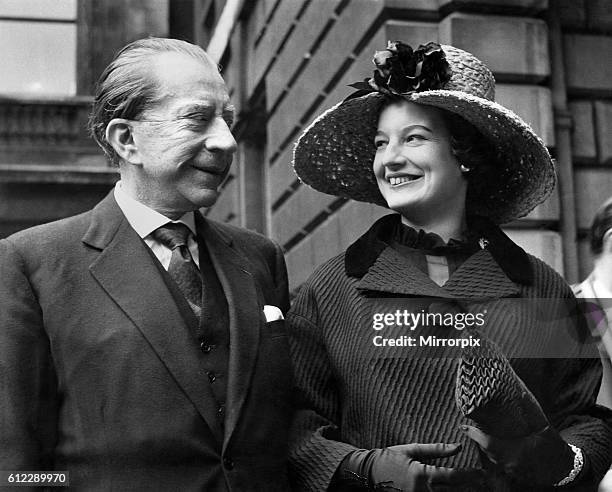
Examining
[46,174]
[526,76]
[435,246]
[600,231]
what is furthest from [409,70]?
[46,174]

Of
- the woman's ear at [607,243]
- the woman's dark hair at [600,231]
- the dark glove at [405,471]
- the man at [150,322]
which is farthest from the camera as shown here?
the woman's dark hair at [600,231]

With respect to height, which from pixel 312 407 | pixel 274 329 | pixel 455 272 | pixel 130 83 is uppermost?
pixel 130 83

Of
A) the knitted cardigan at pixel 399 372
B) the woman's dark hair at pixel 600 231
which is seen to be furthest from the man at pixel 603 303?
the knitted cardigan at pixel 399 372

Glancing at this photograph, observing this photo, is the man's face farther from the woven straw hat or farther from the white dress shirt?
the woven straw hat

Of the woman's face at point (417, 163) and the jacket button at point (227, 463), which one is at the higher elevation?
the woman's face at point (417, 163)

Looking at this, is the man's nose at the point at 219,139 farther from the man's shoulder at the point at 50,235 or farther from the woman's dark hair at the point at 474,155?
the woman's dark hair at the point at 474,155

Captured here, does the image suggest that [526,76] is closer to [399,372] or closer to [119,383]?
[399,372]

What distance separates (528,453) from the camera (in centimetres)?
208

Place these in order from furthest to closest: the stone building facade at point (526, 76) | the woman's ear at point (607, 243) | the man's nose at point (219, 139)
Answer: the stone building facade at point (526, 76), the woman's ear at point (607, 243), the man's nose at point (219, 139)

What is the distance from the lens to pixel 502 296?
2277mm

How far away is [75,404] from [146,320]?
0.78ft

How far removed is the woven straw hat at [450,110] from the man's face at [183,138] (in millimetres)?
293

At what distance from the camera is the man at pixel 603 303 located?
8.19 ft

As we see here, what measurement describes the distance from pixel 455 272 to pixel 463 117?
0.36 metres
